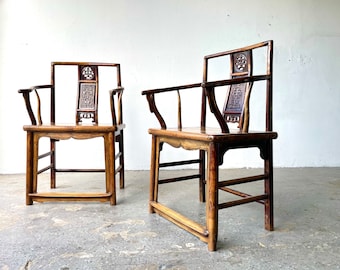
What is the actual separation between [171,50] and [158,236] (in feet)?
7.09

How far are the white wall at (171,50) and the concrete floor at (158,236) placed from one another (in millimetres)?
1058

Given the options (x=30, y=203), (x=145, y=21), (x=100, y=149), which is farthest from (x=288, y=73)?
(x=30, y=203)

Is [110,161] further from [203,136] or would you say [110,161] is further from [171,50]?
[171,50]

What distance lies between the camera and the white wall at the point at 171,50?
3033mm

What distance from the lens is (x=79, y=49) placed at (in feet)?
10.1

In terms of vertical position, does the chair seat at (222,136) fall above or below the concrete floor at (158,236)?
above

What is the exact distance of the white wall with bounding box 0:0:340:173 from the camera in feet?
9.95

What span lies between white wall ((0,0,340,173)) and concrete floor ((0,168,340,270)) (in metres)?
1.06

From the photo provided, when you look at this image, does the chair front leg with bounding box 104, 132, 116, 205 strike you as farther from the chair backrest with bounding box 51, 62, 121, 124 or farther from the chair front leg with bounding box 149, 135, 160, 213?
the chair backrest with bounding box 51, 62, 121, 124

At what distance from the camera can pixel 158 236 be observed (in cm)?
151

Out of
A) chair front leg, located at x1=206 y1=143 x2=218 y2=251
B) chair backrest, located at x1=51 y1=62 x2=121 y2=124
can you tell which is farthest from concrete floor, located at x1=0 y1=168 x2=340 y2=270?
chair backrest, located at x1=51 y1=62 x2=121 y2=124

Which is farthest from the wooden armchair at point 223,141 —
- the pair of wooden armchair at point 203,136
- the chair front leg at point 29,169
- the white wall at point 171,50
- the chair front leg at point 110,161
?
the white wall at point 171,50

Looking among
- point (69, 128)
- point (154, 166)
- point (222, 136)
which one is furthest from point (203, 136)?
point (69, 128)

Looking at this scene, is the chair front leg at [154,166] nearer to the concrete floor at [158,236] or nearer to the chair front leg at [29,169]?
the concrete floor at [158,236]
